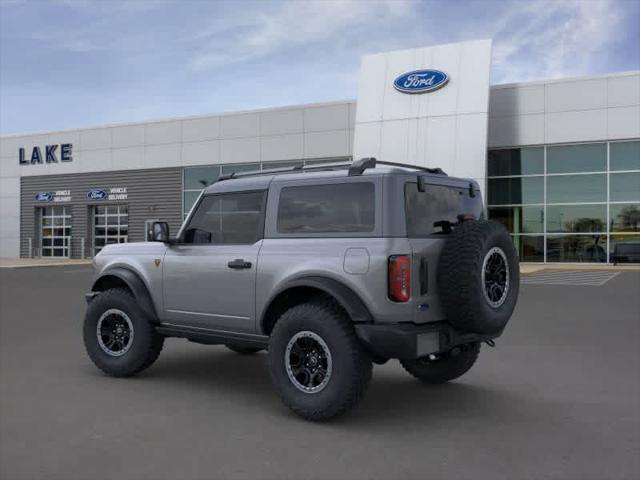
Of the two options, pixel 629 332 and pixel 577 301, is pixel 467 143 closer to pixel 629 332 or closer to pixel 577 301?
pixel 577 301

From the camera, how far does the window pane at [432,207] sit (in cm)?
507

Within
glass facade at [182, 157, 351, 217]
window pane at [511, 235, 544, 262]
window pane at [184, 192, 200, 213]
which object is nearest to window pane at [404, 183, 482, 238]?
window pane at [511, 235, 544, 262]

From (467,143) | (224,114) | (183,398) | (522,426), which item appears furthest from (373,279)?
(224,114)

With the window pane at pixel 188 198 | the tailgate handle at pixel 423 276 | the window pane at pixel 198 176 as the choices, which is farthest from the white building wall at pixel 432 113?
the tailgate handle at pixel 423 276

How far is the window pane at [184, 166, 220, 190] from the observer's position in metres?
33.8

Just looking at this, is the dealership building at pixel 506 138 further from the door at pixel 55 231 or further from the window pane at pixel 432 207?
the window pane at pixel 432 207

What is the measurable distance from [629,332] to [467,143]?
1733 centimetres

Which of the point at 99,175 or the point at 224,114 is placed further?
the point at 99,175

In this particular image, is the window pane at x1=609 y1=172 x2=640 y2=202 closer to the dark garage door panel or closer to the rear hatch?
the dark garage door panel

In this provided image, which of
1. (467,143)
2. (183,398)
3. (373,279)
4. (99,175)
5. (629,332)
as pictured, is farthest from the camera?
(99,175)

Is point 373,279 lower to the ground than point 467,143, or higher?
lower

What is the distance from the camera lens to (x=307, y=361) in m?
5.07

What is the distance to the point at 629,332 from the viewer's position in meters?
9.39

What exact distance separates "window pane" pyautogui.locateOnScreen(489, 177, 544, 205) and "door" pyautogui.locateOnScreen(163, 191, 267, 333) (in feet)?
77.4
